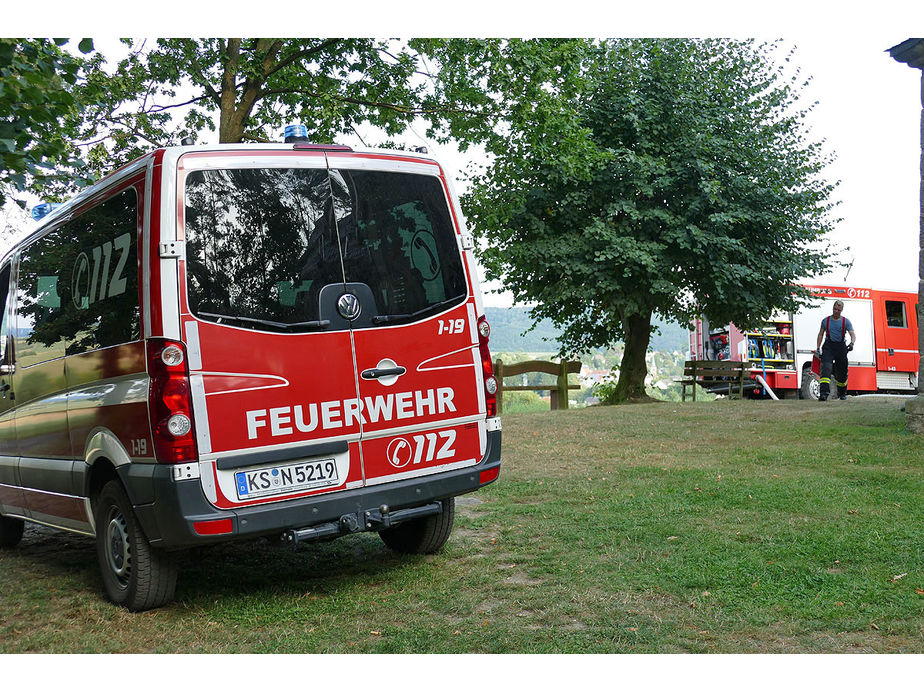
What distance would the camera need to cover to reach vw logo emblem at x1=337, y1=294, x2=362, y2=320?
5.20 metres

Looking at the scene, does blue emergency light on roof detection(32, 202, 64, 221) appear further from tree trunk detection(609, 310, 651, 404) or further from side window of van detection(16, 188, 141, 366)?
tree trunk detection(609, 310, 651, 404)

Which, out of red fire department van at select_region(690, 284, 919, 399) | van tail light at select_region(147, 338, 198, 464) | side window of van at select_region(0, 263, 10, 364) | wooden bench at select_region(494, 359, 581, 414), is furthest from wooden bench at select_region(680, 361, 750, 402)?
van tail light at select_region(147, 338, 198, 464)

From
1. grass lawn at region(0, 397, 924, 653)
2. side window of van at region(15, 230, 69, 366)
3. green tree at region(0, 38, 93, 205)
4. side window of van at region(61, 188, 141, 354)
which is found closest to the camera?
grass lawn at region(0, 397, 924, 653)

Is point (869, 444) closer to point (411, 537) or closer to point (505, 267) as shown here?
point (411, 537)

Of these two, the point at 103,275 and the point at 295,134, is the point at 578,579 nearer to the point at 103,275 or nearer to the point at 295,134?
the point at 295,134

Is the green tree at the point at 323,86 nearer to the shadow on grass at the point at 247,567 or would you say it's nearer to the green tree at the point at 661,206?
the green tree at the point at 661,206

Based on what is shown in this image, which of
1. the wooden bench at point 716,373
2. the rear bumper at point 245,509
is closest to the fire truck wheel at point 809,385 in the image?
the wooden bench at point 716,373

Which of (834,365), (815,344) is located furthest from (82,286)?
(815,344)

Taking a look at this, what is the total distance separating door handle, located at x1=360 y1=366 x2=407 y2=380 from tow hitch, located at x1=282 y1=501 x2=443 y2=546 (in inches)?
30.6

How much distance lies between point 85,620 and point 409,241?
293 cm

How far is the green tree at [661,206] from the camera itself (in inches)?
822

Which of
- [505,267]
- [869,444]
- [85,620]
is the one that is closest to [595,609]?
[85,620]

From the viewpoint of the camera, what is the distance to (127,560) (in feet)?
17.1

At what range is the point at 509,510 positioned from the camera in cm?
774
